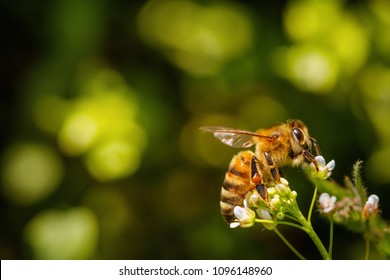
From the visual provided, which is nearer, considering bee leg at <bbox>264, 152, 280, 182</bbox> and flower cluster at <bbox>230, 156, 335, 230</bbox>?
flower cluster at <bbox>230, 156, 335, 230</bbox>

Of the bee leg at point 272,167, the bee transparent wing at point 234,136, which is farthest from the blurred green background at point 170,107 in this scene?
the bee leg at point 272,167

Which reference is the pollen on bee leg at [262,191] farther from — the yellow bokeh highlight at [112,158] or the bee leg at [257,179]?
the yellow bokeh highlight at [112,158]

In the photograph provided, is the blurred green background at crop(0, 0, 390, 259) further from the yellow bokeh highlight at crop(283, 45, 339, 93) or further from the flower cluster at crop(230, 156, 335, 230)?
the flower cluster at crop(230, 156, 335, 230)

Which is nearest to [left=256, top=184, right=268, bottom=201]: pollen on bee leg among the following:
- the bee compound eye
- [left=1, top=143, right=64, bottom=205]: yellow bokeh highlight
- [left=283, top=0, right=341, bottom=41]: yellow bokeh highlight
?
the bee compound eye

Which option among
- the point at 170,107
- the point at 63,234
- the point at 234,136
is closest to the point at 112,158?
the point at 63,234

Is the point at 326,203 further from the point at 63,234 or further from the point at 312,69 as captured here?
the point at 63,234

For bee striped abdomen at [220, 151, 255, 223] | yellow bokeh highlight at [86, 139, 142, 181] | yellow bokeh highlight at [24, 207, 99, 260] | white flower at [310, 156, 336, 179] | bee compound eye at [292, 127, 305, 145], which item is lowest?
yellow bokeh highlight at [24, 207, 99, 260]
